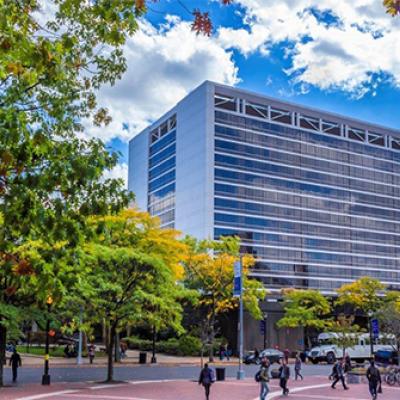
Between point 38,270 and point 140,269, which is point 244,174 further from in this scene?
point 38,270

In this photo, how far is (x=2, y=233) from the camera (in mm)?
7676

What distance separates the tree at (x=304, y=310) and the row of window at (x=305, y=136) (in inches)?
1551

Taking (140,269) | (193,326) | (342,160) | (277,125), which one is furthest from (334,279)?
(140,269)

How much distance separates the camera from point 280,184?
104 m

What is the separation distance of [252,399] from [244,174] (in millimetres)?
77169

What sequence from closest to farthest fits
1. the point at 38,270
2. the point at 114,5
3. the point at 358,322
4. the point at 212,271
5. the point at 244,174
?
the point at 114,5
the point at 38,270
the point at 212,271
the point at 358,322
the point at 244,174

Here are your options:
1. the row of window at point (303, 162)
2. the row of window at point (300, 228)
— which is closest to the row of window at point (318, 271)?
the row of window at point (300, 228)

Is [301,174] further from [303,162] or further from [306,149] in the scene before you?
[306,149]

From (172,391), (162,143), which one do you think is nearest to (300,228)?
(162,143)

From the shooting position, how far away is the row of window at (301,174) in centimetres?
9931

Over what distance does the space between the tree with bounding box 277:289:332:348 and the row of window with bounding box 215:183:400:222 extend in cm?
3077

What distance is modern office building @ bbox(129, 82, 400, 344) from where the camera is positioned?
9869cm

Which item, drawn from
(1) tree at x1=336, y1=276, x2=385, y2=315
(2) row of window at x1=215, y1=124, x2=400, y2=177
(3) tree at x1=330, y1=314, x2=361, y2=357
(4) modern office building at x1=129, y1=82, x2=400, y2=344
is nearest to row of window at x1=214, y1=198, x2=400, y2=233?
(4) modern office building at x1=129, y1=82, x2=400, y2=344

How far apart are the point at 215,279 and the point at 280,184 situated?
52.0 metres
